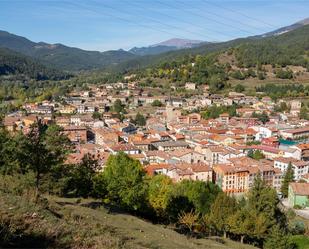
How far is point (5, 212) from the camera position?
230 inches

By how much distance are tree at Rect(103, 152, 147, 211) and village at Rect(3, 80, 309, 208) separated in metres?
2.68

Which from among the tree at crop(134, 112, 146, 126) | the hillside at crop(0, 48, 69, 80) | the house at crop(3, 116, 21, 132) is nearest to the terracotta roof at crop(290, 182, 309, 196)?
the tree at crop(134, 112, 146, 126)

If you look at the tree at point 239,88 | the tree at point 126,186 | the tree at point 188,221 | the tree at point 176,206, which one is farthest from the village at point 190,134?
the tree at point 188,221

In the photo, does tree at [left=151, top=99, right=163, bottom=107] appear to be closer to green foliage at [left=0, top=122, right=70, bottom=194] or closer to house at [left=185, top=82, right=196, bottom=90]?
house at [left=185, top=82, right=196, bottom=90]

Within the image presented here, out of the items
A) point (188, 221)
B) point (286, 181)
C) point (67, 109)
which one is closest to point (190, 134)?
point (286, 181)

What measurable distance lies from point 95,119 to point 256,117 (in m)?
21.9

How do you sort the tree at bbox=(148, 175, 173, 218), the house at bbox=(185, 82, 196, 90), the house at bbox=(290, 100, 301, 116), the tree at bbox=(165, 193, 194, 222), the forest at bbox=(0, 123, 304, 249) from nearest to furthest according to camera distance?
1. the forest at bbox=(0, 123, 304, 249)
2. the tree at bbox=(148, 175, 173, 218)
3. the tree at bbox=(165, 193, 194, 222)
4. the house at bbox=(290, 100, 301, 116)
5. the house at bbox=(185, 82, 196, 90)

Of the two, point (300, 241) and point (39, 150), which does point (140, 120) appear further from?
point (39, 150)

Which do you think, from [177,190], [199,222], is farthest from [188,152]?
[199,222]

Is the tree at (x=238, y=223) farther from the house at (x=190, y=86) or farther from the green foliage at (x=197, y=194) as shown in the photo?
the house at (x=190, y=86)

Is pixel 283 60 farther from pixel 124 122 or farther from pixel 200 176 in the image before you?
pixel 200 176

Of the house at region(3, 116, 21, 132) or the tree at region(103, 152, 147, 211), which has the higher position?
the tree at region(103, 152, 147, 211)

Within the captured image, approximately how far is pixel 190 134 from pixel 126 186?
1242 inches

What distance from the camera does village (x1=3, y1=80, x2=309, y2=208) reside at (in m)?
30.0
